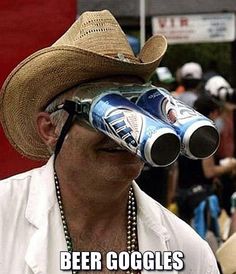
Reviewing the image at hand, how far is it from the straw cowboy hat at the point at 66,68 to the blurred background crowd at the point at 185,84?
44 centimetres

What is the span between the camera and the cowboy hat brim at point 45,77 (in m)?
2.18

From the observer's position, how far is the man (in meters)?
2.11

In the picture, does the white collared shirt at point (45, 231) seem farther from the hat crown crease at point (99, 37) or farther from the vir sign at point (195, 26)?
the vir sign at point (195, 26)

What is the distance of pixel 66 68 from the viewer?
87.4 inches

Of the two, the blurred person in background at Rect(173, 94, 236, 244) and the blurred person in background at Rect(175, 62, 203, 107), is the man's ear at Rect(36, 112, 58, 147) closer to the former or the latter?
the blurred person in background at Rect(173, 94, 236, 244)

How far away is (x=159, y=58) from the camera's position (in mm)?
2330

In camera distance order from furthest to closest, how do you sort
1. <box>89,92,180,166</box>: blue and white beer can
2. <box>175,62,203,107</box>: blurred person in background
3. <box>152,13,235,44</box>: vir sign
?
<box>152,13,235,44</box>: vir sign → <box>175,62,203,107</box>: blurred person in background → <box>89,92,180,166</box>: blue and white beer can

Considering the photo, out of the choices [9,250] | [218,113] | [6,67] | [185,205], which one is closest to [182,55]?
[218,113]

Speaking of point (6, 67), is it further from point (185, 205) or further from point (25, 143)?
point (185, 205)

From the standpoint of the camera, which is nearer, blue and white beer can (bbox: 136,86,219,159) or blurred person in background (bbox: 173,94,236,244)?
blue and white beer can (bbox: 136,86,219,159)

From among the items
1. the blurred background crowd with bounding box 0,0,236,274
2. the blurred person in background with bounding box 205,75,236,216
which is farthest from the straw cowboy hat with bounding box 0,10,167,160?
the blurred person in background with bounding box 205,75,236,216

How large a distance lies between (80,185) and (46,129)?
0.70 feet

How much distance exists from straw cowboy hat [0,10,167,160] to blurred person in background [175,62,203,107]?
483 cm

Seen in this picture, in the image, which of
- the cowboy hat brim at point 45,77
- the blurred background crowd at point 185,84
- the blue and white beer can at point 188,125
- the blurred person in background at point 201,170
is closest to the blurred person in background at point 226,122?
the blurred background crowd at point 185,84
